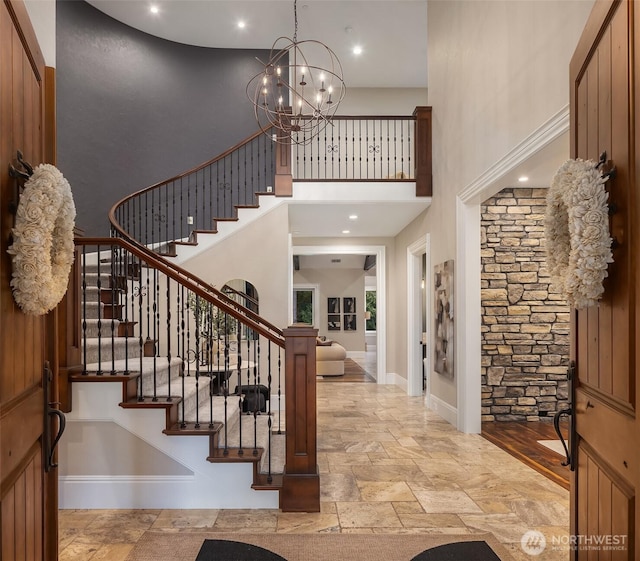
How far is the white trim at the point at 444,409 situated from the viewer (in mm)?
5164

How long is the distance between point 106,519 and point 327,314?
1150 centimetres

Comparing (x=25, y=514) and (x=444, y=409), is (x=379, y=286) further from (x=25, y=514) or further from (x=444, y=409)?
(x=25, y=514)

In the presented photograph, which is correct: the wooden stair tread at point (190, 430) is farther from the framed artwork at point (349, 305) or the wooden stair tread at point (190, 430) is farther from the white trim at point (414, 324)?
the framed artwork at point (349, 305)

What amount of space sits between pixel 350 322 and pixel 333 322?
53 cm

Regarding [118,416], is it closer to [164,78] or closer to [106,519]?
[106,519]

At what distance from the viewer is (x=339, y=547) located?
2523 millimetres

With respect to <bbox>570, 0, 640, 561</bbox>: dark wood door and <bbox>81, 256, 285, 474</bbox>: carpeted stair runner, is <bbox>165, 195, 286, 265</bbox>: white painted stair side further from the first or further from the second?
<bbox>570, 0, 640, 561</bbox>: dark wood door

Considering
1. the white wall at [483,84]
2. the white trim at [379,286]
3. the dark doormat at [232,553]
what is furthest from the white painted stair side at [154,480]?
the white trim at [379,286]

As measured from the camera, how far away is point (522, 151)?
138 inches

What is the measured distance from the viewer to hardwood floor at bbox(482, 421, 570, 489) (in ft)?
12.2

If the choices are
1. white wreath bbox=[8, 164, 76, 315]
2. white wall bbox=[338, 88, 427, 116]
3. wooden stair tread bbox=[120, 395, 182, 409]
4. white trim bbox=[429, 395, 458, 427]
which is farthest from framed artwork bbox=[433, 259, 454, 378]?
white wall bbox=[338, 88, 427, 116]

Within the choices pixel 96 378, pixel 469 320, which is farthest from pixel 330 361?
pixel 96 378

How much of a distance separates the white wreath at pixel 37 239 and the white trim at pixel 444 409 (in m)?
4.59

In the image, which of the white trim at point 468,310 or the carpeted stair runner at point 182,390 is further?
the white trim at point 468,310
